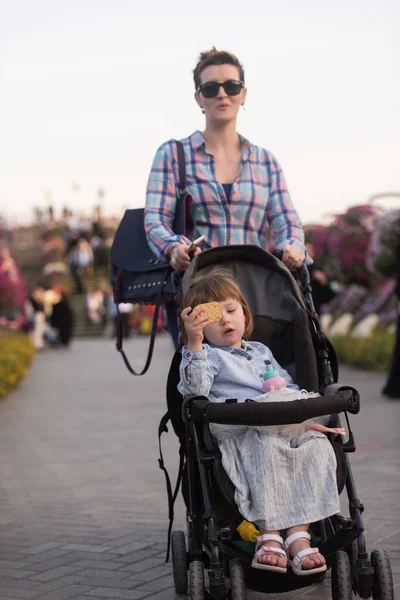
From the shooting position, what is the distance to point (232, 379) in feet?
13.9

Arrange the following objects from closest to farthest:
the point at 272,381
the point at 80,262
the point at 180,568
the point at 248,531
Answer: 1. the point at 248,531
2. the point at 272,381
3. the point at 180,568
4. the point at 80,262

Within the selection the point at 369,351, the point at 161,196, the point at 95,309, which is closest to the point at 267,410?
the point at 161,196

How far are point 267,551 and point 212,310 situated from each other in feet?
3.12

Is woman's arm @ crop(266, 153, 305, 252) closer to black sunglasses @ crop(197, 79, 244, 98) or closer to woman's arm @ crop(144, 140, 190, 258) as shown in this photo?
black sunglasses @ crop(197, 79, 244, 98)

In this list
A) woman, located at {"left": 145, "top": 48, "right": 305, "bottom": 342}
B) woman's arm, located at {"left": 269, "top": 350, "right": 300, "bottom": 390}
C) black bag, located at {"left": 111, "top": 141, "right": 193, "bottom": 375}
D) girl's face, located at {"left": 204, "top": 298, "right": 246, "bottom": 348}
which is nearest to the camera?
girl's face, located at {"left": 204, "top": 298, "right": 246, "bottom": 348}

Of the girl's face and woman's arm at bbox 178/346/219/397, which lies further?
the girl's face

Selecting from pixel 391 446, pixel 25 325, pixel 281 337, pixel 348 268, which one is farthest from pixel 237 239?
pixel 25 325

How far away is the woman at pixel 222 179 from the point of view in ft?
16.8

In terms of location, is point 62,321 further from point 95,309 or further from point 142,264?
point 142,264

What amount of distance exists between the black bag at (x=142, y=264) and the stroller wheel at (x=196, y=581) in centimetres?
133

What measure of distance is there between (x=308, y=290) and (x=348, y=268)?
1515 cm

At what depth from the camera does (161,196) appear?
5.14 meters

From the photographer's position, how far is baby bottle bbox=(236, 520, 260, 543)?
12.6ft

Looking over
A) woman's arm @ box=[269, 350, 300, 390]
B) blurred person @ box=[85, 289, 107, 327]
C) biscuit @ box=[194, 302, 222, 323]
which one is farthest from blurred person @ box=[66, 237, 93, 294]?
biscuit @ box=[194, 302, 222, 323]
